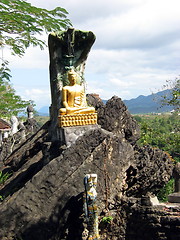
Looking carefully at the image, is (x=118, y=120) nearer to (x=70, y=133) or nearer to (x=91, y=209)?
(x=70, y=133)

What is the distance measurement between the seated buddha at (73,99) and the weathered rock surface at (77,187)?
97 centimetres

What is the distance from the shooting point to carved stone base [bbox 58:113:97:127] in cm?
775

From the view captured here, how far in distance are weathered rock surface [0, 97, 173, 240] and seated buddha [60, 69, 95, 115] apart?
97 cm

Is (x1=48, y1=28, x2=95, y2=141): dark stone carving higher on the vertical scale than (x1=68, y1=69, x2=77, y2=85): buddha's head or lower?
higher

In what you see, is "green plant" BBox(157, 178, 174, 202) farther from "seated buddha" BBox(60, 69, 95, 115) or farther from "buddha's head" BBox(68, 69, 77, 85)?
"buddha's head" BBox(68, 69, 77, 85)

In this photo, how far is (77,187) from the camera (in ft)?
21.6

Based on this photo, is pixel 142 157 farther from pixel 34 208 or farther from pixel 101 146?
pixel 34 208

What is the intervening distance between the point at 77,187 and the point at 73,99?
2.61 meters

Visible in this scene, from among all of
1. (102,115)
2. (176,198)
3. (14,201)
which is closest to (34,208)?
(14,201)

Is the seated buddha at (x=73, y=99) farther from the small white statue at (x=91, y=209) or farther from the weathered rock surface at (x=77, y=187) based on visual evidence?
the small white statue at (x=91, y=209)

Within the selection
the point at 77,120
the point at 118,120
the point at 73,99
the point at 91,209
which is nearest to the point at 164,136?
the point at 118,120

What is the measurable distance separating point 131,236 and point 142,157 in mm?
1993

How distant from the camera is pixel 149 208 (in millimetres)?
6367

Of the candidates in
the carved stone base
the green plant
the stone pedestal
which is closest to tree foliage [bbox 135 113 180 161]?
the green plant
